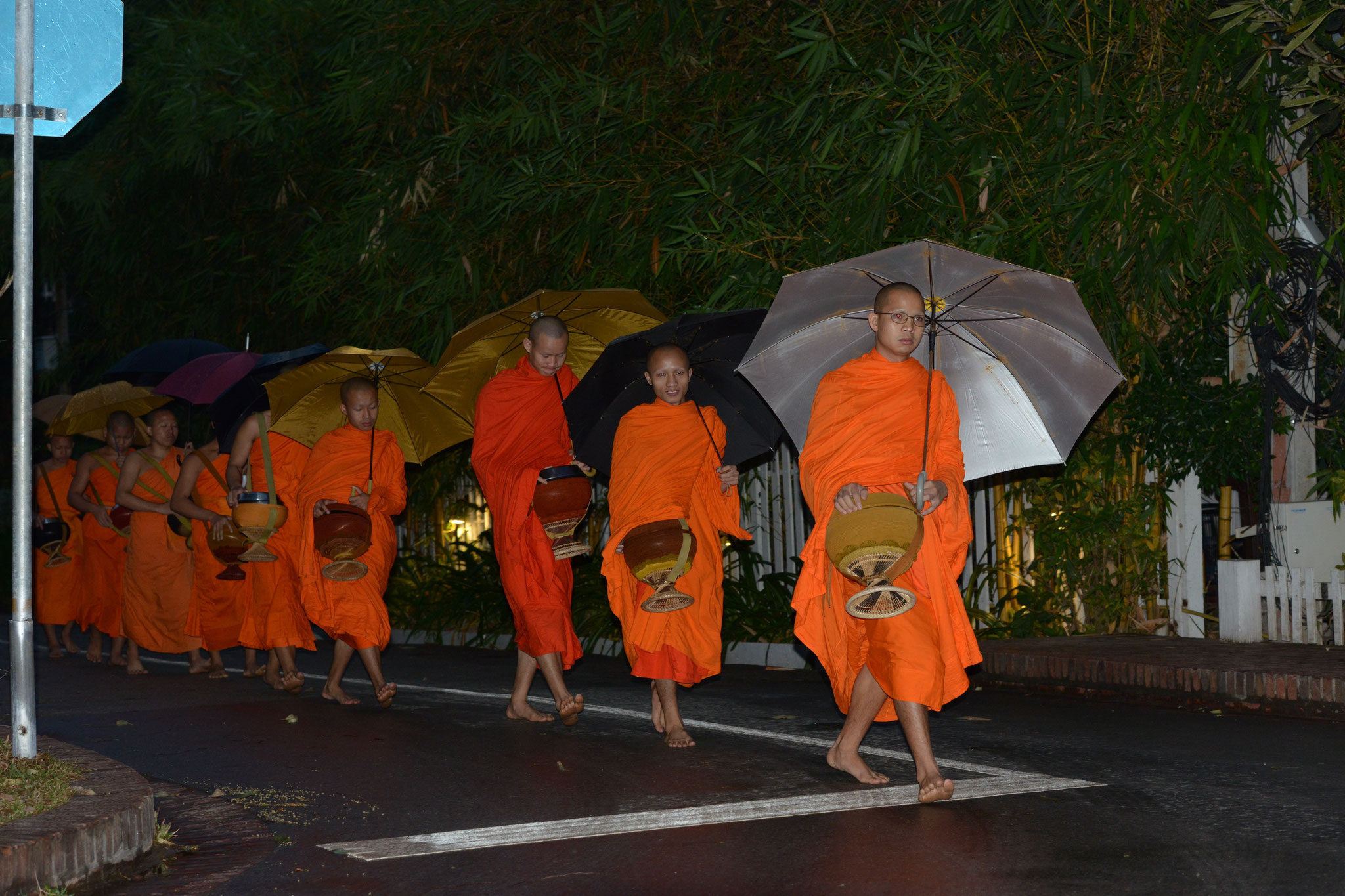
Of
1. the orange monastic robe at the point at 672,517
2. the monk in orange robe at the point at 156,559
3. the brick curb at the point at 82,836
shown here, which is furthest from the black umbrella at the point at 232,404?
the brick curb at the point at 82,836

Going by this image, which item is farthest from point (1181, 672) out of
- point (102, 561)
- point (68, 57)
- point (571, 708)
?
point (102, 561)

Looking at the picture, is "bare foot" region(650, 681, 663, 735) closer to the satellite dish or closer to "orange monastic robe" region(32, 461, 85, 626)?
the satellite dish

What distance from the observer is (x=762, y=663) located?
11547mm

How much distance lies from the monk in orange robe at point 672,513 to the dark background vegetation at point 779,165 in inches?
105

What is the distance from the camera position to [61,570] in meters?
13.9

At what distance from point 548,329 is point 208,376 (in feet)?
13.0

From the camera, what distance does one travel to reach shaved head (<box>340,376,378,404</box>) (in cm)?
941

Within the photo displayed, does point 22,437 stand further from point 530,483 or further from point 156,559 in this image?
point 156,559

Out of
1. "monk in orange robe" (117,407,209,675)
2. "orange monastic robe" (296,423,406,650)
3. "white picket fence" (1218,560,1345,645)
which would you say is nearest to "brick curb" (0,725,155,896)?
"orange monastic robe" (296,423,406,650)

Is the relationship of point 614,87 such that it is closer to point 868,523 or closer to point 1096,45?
point 1096,45

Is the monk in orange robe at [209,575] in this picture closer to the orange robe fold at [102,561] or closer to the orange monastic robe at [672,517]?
the orange robe fold at [102,561]

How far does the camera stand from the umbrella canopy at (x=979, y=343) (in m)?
6.58

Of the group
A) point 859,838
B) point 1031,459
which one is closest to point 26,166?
point 859,838

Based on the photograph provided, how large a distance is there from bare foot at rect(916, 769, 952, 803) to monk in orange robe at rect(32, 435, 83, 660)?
9927 mm
